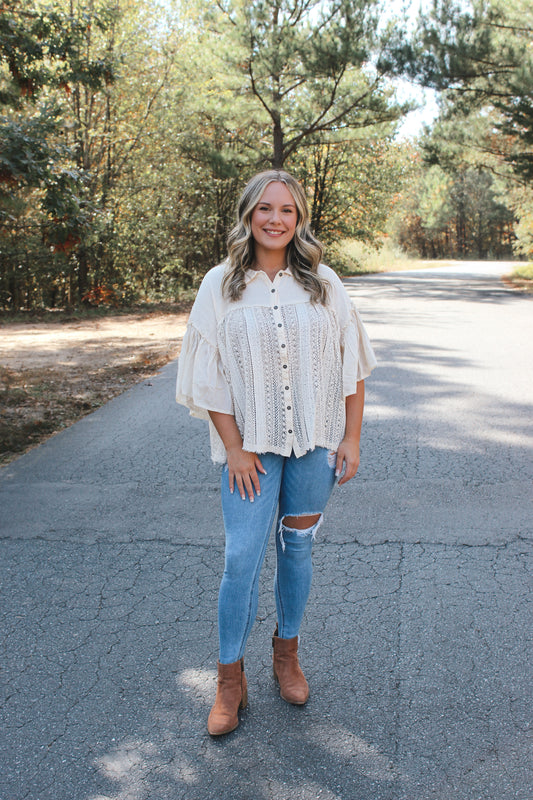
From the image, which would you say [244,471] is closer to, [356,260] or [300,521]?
[300,521]

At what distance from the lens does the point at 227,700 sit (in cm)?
254

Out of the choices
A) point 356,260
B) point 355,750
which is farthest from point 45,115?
point 356,260

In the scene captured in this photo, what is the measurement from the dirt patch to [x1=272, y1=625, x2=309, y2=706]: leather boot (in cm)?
387

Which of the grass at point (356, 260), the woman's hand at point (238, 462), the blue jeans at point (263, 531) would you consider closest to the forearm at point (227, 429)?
the woman's hand at point (238, 462)

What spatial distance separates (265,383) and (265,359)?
0.26 ft

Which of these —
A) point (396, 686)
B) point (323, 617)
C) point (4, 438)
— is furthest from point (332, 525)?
point (4, 438)

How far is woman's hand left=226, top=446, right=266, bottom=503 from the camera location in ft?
7.91

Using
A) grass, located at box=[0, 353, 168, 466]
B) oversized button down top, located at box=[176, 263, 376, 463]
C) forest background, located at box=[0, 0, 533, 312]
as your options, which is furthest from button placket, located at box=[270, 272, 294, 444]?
forest background, located at box=[0, 0, 533, 312]

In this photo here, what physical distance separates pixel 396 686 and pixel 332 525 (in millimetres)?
1601

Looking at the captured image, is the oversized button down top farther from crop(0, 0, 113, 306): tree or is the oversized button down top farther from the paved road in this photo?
crop(0, 0, 113, 306): tree

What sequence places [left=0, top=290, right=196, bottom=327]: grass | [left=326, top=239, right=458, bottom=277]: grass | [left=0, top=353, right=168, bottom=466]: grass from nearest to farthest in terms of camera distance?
[left=0, top=353, right=168, bottom=466]: grass
[left=0, top=290, right=196, bottom=327]: grass
[left=326, top=239, right=458, bottom=277]: grass

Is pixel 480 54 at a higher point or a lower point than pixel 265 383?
higher

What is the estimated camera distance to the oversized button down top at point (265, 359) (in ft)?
7.93

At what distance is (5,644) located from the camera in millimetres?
3102
